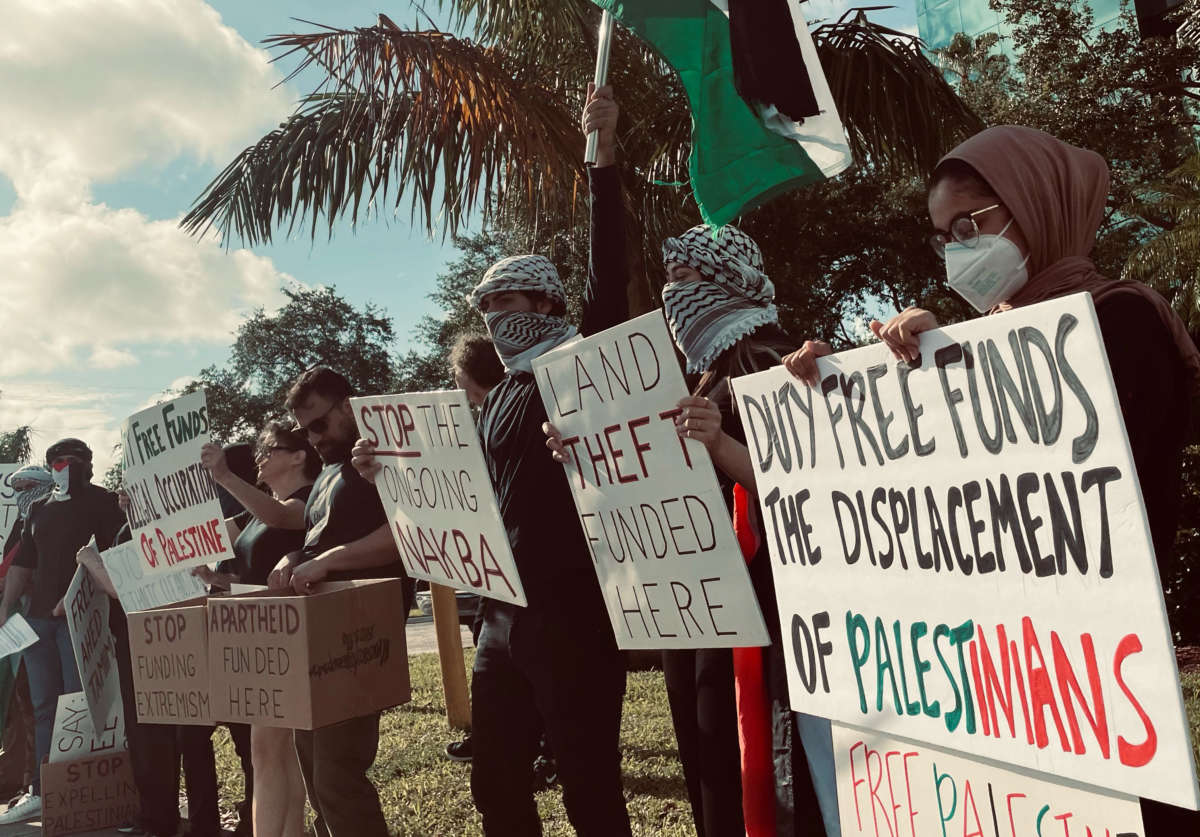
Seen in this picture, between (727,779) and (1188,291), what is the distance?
31.7 feet

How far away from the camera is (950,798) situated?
1.92 m

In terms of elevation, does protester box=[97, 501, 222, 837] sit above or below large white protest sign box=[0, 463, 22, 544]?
below

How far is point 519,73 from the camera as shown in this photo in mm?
7598

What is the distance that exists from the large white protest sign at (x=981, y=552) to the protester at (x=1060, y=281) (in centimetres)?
13

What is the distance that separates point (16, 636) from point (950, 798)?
6.33m

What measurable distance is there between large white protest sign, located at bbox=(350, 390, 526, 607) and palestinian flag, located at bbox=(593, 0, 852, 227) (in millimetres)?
1028

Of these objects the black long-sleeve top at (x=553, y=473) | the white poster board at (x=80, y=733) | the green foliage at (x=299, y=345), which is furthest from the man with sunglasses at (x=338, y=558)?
the green foliage at (x=299, y=345)

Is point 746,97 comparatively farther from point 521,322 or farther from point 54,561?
point 54,561

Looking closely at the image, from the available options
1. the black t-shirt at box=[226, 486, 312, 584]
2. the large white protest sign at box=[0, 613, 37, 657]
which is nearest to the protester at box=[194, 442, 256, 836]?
the black t-shirt at box=[226, 486, 312, 584]

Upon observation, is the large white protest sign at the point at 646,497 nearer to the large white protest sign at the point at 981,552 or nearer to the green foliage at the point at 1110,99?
the large white protest sign at the point at 981,552

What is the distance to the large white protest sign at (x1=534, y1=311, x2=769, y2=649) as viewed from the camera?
255 cm

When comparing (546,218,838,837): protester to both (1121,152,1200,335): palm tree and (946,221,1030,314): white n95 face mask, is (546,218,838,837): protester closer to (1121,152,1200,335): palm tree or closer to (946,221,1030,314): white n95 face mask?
(946,221,1030,314): white n95 face mask

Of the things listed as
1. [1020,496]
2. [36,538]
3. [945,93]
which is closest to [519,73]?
[945,93]

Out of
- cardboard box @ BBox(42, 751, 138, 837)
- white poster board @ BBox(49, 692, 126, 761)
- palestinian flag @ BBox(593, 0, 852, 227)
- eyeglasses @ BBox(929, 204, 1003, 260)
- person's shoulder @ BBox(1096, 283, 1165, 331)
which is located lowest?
cardboard box @ BBox(42, 751, 138, 837)
